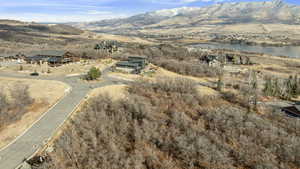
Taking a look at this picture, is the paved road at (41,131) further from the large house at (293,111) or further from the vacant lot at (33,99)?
the large house at (293,111)

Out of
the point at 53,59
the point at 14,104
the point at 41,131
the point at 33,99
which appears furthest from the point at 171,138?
the point at 53,59

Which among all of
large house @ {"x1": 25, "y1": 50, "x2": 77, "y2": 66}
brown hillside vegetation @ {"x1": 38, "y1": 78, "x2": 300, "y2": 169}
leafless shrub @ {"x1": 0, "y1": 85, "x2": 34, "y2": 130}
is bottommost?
brown hillside vegetation @ {"x1": 38, "y1": 78, "x2": 300, "y2": 169}

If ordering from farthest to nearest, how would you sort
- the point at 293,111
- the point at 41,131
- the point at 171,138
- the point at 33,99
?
the point at 293,111 → the point at 33,99 → the point at 41,131 → the point at 171,138

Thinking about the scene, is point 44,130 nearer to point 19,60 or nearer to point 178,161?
point 178,161

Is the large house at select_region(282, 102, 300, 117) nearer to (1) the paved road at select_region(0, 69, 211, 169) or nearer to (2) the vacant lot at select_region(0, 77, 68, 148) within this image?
(1) the paved road at select_region(0, 69, 211, 169)

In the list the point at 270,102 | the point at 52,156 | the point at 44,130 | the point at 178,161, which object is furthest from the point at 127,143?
the point at 270,102

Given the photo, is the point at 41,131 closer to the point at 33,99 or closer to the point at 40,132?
the point at 40,132

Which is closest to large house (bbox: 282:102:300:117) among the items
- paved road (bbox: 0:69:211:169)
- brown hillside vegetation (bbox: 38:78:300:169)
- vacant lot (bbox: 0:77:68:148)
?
brown hillside vegetation (bbox: 38:78:300:169)
